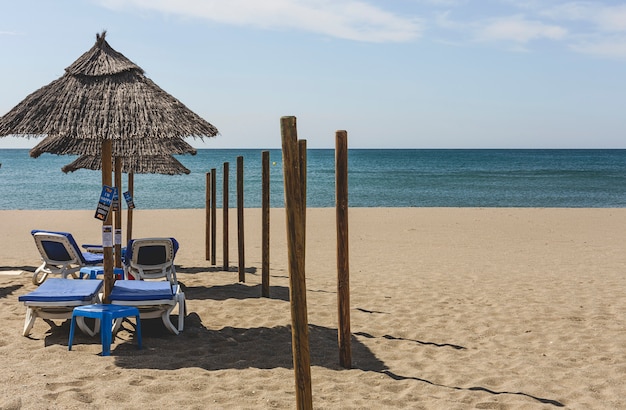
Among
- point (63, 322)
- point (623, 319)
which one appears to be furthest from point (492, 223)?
point (63, 322)

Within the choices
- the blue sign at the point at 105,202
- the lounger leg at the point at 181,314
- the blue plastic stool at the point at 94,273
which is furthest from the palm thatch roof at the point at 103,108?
the blue plastic stool at the point at 94,273

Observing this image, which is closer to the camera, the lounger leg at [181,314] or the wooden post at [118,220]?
the lounger leg at [181,314]

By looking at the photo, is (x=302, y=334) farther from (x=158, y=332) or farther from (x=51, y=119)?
(x=51, y=119)

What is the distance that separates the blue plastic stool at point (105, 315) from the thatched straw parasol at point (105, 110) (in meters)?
0.38

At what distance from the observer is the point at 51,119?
606 centimetres

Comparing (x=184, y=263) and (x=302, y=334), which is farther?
(x=184, y=263)

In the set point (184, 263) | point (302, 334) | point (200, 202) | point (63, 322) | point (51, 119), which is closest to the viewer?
point (302, 334)

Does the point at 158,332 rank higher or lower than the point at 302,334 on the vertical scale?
lower

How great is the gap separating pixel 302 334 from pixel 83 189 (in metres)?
39.8

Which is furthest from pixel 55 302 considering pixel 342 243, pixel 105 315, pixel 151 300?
pixel 342 243

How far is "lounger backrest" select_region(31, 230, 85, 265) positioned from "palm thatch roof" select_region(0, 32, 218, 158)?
2.11 meters

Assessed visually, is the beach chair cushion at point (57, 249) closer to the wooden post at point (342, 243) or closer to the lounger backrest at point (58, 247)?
the lounger backrest at point (58, 247)

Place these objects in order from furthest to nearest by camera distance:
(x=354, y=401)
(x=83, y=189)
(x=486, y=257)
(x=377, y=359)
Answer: (x=83, y=189), (x=486, y=257), (x=377, y=359), (x=354, y=401)

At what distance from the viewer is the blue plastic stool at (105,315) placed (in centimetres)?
552
